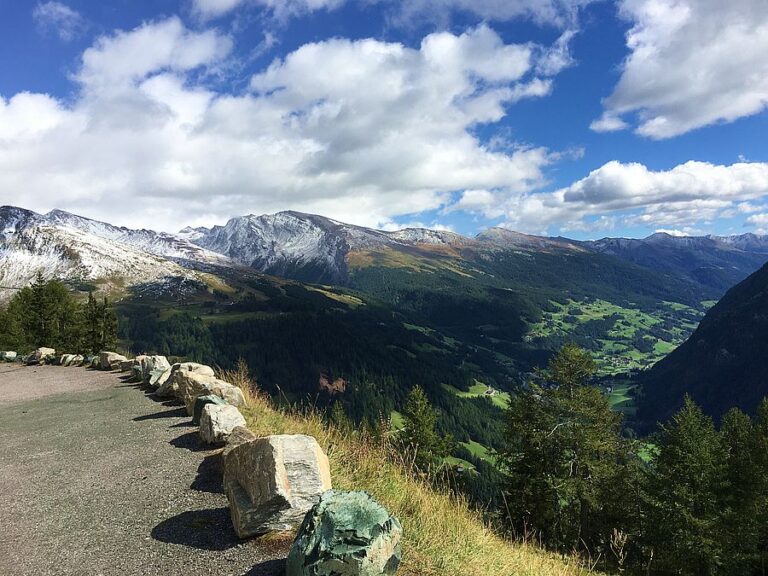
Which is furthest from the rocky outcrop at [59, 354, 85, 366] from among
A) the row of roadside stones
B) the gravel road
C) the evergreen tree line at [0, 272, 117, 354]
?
the evergreen tree line at [0, 272, 117, 354]

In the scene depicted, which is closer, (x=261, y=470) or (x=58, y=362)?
(x=261, y=470)

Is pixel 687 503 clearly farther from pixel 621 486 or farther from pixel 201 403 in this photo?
pixel 201 403

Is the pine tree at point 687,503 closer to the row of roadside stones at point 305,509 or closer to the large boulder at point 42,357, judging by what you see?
the row of roadside stones at point 305,509

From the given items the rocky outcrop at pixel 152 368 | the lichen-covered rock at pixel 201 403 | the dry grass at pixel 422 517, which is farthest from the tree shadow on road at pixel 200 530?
the rocky outcrop at pixel 152 368

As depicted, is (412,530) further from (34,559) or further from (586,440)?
(586,440)

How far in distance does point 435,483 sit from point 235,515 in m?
5.46

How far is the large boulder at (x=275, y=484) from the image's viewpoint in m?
7.31

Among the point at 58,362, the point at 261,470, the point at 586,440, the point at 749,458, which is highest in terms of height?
the point at 261,470

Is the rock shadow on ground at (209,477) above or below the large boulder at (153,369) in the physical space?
below

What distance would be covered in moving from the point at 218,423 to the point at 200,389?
4.61 meters

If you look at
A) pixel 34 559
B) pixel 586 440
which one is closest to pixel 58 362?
pixel 34 559

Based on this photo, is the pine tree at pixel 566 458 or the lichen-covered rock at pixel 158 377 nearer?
the lichen-covered rock at pixel 158 377

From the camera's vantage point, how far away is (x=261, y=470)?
7.52m

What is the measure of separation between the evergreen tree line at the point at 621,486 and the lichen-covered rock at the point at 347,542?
99.4 feet
